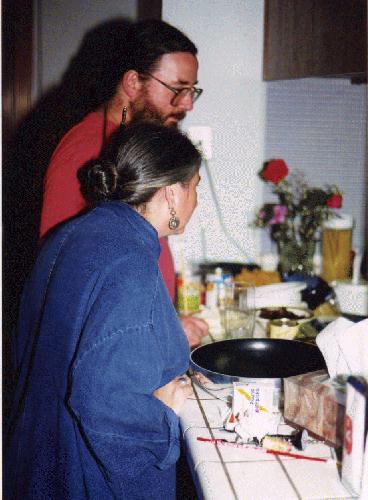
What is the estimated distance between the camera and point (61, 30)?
11.4ft

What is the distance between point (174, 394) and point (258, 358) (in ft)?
Answer: 1.09

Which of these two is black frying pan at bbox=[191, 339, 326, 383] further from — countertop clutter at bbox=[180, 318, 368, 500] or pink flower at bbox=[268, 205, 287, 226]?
pink flower at bbox=[268, 205, 287, 226]

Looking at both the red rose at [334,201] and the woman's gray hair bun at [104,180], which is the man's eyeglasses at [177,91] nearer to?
the woman's gray hair bun at [104,180]

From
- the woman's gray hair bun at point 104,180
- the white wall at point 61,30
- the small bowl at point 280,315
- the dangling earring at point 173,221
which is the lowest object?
the small bowl at point 280,315

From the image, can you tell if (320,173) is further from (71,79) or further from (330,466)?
(330,466)

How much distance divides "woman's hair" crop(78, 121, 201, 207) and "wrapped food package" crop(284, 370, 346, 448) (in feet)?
1.58

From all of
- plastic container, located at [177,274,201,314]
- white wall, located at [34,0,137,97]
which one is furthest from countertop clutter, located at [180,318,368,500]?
white wall, located at [34,0,137,97]

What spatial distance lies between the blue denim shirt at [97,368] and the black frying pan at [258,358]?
0.26m

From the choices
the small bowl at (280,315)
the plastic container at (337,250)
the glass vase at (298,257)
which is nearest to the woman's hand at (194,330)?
the small bowl at (280,315)

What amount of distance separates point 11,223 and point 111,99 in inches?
75.1

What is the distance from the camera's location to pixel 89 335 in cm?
96

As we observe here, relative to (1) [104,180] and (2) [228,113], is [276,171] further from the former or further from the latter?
(1) [104,180]

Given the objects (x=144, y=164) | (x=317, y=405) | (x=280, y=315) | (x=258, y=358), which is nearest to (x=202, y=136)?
(x=280, y=315)

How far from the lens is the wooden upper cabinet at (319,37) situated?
243cm
